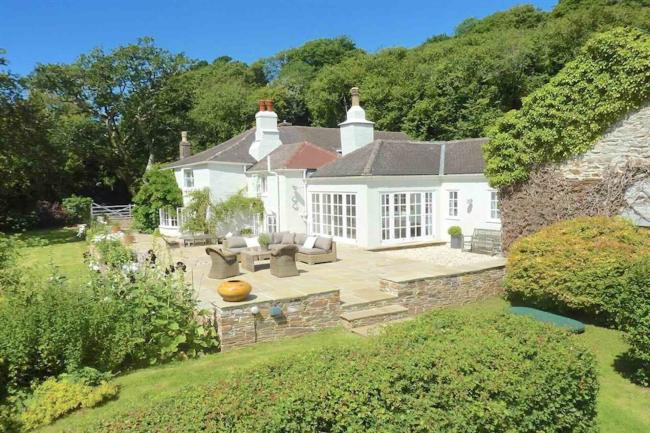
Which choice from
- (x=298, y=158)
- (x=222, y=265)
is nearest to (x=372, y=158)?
(x=298, y=158)

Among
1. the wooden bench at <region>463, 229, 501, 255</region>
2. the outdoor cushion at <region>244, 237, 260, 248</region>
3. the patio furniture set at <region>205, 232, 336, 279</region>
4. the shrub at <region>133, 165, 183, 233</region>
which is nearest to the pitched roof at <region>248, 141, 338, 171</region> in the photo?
the patio furniture set at <region>205, 232, 336, 279</region>

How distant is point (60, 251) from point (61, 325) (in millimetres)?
20218

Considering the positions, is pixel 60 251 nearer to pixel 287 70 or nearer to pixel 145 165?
pixel 145 165

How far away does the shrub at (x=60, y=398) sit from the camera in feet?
21.4

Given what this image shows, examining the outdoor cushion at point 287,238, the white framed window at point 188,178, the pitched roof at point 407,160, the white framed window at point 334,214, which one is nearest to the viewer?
the outdoor cushion at point 287,238

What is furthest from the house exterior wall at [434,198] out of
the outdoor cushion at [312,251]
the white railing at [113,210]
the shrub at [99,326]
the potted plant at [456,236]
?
the white railing at [113,210]

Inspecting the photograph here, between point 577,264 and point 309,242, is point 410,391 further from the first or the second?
point 309,242

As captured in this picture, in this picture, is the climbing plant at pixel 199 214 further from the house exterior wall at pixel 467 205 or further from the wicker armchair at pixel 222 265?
the house exterior wall at pixel 467 205

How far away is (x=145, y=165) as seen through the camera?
46.9 m

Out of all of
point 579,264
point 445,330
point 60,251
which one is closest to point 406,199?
point 579,264

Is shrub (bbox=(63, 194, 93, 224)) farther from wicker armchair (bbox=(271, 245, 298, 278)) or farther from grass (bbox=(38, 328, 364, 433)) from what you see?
grass (bbox=(38, 328, 364, 433))

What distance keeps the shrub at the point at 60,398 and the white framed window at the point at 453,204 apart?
56.3 feet

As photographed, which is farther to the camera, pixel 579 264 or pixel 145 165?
pixel 145 165

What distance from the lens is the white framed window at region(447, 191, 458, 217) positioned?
21.3m
